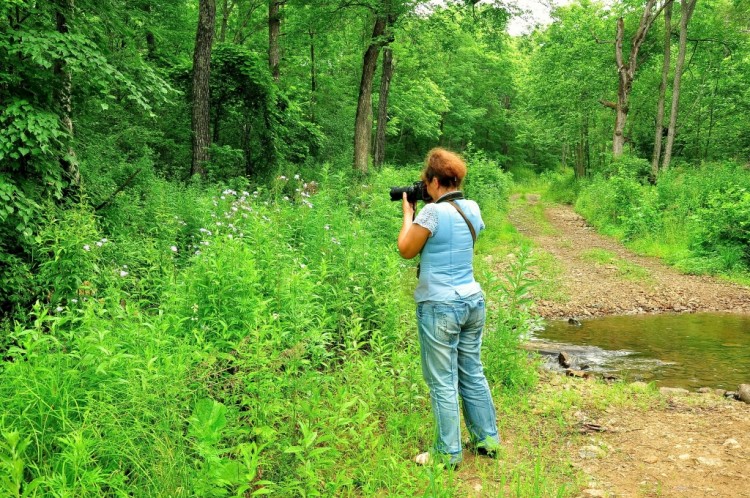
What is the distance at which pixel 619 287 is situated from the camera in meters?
10.3

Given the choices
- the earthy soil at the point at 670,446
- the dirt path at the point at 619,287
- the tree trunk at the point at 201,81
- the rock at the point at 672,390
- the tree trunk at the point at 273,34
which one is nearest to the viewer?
the earthy soil at the point at 670,446

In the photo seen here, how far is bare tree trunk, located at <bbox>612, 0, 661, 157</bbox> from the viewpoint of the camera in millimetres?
19781

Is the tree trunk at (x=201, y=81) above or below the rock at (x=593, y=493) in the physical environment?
above

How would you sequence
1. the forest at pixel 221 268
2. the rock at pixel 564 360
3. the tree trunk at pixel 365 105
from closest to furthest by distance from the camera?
the forest at pixel 221 268, the rock at pixel 564 360, the tree trunk at pixel 365 105

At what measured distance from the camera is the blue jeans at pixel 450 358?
3301 mm

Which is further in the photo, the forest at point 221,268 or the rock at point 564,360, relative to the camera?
the rock at point 564,360

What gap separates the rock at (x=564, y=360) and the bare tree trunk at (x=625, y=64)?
56.9ft

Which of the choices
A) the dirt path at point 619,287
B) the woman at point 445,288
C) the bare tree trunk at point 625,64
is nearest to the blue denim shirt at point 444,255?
the woman at point 445,288

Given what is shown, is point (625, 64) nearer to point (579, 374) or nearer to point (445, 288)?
point (579, 374)

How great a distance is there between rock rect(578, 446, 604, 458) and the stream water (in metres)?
2.46

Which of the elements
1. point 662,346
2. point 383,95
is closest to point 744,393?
point 662,346

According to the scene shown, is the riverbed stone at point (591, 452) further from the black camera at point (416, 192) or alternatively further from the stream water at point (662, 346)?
the stream water at point (662, 346)

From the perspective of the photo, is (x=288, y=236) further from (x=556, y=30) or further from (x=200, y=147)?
(x=556, y=30)

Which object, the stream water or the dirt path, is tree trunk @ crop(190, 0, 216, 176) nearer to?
the dirt path
